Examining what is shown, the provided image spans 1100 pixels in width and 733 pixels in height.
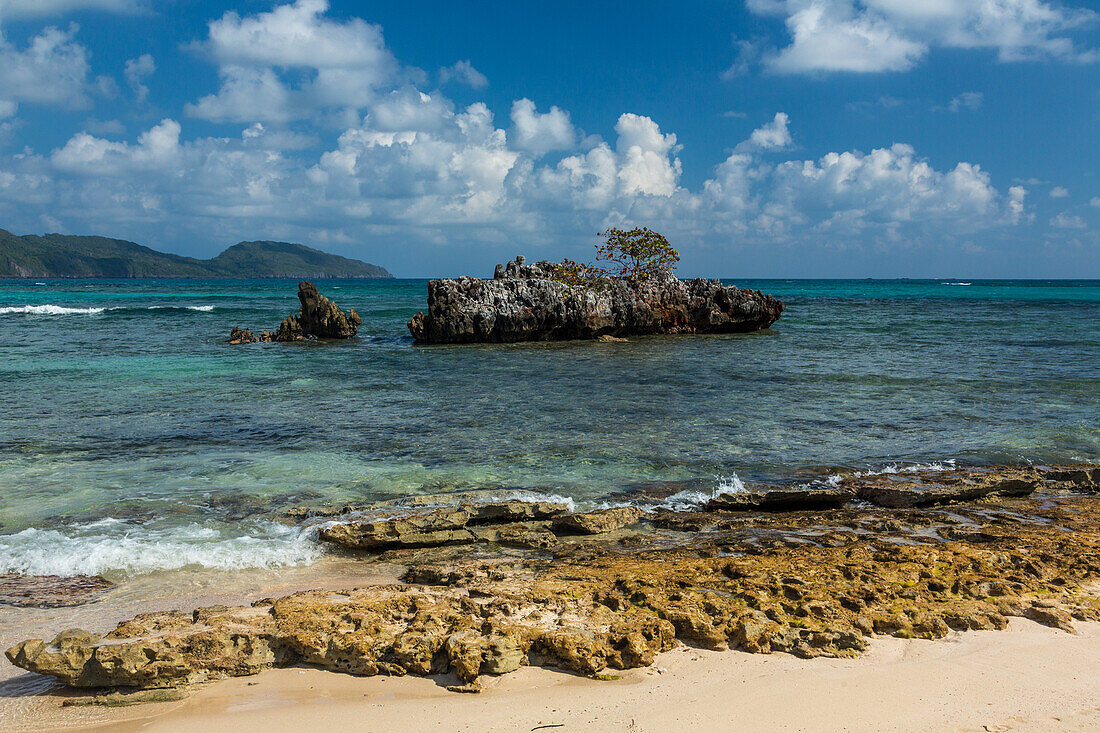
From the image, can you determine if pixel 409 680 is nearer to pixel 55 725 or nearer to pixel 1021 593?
pixel 55 725

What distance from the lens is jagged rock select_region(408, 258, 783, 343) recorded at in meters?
27.9

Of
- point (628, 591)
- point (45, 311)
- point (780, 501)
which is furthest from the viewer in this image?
point (45, 311)

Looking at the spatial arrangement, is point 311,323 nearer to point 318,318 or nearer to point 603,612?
point 318,318

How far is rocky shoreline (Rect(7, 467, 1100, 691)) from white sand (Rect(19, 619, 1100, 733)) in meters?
0.15

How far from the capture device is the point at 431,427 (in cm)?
1213

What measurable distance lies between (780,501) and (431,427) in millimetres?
6600

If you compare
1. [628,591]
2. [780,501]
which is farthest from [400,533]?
[780,501]

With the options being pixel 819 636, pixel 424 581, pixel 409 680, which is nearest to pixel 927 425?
pixel 819 636

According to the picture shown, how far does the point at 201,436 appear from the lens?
11312 mm

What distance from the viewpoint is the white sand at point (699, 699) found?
376 cm

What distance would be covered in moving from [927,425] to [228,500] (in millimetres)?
11866

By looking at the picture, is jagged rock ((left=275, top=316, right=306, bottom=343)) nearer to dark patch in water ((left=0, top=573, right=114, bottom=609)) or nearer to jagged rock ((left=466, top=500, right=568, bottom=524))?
dark patch in water ((left=0, top=573, right=114, bottom=609))

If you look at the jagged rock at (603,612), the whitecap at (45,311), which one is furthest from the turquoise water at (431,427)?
the whitecap at (45,311)

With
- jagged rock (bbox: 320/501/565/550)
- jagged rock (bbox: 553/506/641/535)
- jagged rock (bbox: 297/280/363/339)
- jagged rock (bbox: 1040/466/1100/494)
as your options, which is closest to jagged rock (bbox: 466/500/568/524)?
jagged rock (bbox: 320/501/565/550)
